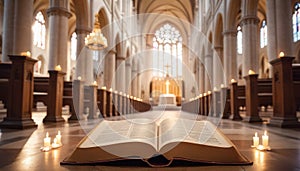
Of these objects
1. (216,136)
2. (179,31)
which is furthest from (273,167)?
(179,31)

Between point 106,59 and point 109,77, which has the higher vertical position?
point 106,59

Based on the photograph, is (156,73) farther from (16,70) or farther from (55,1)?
(16,70)

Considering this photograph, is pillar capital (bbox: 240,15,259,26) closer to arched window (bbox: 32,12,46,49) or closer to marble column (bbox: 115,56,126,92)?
marble column (bbox: 115,56,126,92)

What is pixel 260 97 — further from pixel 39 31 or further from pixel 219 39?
pixel 39 31

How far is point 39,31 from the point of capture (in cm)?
2288

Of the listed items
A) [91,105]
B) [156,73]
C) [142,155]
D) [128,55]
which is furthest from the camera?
[156,73]

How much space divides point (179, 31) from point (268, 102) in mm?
28383

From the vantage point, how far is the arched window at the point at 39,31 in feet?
72.9

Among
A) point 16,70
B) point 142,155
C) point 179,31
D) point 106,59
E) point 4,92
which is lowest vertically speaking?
point 142,155

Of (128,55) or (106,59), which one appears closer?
(106,59)

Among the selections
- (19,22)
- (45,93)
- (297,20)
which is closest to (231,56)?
(45,93)

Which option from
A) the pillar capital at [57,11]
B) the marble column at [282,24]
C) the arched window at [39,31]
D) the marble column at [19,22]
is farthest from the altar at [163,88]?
the marble column at [19,22]

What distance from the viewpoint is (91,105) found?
9.64 metres

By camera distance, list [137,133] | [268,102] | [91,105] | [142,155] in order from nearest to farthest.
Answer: [142,155] < [137,133] < [268,102] < [91,105]
